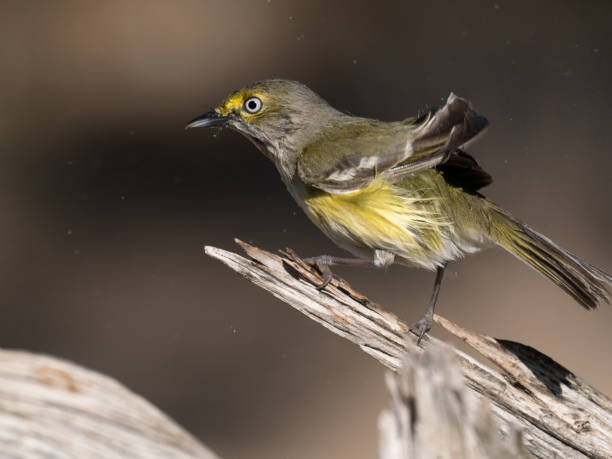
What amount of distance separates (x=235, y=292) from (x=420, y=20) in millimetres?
4075

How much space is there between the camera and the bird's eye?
14.8 ft

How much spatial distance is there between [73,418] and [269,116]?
246 cm

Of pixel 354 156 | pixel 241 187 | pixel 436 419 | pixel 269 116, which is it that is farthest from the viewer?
pixel 241 187

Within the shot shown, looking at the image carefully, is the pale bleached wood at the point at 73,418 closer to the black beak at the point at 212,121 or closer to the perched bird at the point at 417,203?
the perched bird at the point at 417,203

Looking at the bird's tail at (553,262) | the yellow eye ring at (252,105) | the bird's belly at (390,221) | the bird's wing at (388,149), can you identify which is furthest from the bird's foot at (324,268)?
the yellow eye ring at (252,105)

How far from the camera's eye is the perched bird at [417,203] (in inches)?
152

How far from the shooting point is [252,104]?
4.51 m

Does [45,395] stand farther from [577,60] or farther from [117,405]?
[577,60]

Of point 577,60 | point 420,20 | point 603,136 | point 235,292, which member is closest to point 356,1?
point 420,20

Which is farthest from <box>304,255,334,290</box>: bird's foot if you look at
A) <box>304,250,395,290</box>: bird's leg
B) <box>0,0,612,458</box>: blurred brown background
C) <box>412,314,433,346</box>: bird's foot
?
<box>0,0,612,458</box>: blurred brown background

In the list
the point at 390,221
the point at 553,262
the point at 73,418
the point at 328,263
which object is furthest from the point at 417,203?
the point at 73,418

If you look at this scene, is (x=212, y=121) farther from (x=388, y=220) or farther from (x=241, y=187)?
(x=241, y=187)

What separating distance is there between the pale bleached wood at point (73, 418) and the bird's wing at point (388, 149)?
1.85 meters

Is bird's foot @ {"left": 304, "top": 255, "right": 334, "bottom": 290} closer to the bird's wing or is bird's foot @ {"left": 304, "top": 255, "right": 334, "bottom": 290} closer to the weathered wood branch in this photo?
the weathered wood branch
